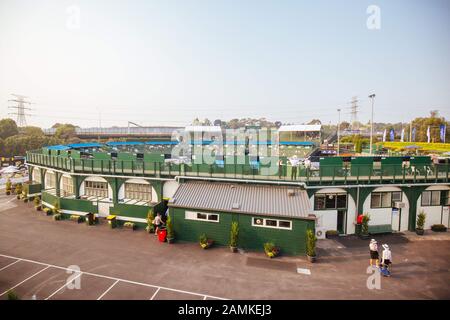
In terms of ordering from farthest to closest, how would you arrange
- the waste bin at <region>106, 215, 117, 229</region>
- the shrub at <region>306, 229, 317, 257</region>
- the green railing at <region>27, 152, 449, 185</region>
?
the waste bin at <region>106, 215, 117, 229</region> < the green railing at <region>27, 152, 449, 185</region> < the shrub at <region>306, 229, 317, 257</region>

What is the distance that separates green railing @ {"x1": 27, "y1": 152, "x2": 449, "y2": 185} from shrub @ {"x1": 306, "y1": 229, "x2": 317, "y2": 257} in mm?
4604

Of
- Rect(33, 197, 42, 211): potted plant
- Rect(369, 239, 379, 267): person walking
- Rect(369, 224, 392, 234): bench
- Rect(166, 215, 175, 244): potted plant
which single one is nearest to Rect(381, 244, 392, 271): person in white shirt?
Rect(369, 239, 379, 267): person walking

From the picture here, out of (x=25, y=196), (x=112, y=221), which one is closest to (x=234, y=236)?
(x=112, y=221)

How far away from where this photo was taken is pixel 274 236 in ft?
57.0

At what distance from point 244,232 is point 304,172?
21.5 feet

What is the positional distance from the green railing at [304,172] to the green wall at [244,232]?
12.8ft

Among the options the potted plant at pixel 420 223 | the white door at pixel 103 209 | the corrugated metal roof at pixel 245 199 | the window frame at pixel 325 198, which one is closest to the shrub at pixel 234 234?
the corrugated metal roof at pixel 245 199

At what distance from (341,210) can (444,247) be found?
7156 millimetres

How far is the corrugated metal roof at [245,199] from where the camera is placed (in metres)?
17.6

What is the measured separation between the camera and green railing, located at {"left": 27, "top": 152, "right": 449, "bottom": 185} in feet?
65.6

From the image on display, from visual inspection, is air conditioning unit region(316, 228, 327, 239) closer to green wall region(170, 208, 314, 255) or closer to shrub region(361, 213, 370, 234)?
shrub region(361, 213, 370, 234)

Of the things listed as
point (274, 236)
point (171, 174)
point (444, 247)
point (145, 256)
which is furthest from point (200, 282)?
point (444, 247)
